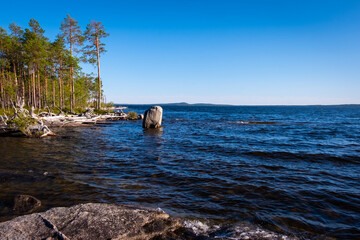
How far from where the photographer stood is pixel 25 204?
566cm

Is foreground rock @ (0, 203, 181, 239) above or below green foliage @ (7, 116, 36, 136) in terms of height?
A: below

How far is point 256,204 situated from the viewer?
6551 mm

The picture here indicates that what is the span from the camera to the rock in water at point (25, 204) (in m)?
5.43

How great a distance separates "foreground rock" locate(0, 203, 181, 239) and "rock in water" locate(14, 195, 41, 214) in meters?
1.23

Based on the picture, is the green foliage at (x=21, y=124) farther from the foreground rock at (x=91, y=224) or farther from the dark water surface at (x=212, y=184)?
the foreground rock at (x=91, y=224)

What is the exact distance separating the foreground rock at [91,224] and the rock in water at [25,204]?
1.23 meters

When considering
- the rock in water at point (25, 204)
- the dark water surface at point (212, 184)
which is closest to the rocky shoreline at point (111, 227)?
the dark water surface at point (212, 184)

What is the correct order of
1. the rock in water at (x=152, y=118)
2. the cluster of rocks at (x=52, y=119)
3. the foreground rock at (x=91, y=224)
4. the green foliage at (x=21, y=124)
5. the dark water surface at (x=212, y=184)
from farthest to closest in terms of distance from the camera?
the rock in water at (x=152, y=118)
the cluster of rocks at (x=52, y=119)
the green foliage at (x=21, y=124)
the dark water surface at (x=212, y=184)
the foreground rock at (x=91, y=224)

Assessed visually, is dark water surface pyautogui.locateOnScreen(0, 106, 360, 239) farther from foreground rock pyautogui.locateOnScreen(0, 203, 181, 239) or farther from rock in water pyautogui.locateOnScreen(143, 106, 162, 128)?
rock in water pyautogui.locateOnScreen(143, 106, 162, 128)

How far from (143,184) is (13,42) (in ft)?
151

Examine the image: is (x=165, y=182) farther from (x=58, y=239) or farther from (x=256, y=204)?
(x=58, y=239)

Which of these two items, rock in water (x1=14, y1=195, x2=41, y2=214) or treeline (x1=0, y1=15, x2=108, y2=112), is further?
treeline (x1=0, y1=15, x2=108, y2=112)

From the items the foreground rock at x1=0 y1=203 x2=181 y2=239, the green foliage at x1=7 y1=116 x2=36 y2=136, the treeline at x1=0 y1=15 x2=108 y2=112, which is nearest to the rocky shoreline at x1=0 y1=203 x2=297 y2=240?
the foreground rock at x1=0 y1=203 x2=181 y2=239

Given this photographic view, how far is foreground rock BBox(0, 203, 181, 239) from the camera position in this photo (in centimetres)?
391
